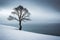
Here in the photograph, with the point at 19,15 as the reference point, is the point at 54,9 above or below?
above

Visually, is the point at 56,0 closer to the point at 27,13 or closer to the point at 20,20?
the point at 27,13

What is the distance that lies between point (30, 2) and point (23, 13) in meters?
1.08

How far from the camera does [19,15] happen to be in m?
4.75

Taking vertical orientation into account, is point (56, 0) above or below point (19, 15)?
above

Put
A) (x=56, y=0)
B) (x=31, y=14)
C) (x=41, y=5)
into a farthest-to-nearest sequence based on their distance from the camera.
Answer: (x=31, y=14)
(x=41, y=5)
(x=56, y=0)

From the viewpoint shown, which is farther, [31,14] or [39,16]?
[31,14]

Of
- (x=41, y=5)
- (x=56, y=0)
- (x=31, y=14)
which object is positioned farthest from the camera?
(x=31, y=14)

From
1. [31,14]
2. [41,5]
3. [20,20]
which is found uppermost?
[41,5]

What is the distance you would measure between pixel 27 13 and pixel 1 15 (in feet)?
4.47

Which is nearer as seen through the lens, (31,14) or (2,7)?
(2,7)

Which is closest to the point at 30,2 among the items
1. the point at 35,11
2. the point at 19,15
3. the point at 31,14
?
the point at 35,11

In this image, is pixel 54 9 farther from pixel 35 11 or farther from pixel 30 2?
pixel 30 2

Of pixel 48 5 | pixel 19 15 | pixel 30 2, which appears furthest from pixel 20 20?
pixel 48 5

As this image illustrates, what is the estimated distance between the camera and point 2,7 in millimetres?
3875
